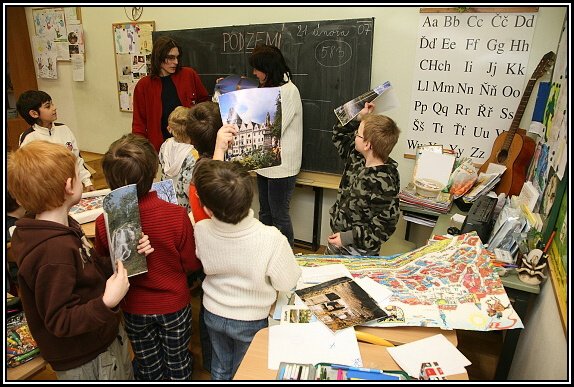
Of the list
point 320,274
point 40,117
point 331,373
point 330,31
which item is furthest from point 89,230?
point 330,31

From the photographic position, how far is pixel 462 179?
244 centimetres

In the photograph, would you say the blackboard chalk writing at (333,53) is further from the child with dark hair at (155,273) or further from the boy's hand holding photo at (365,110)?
the child with dark hair at (155,273)

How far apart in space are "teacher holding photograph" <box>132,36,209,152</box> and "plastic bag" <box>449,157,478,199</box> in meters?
2.03

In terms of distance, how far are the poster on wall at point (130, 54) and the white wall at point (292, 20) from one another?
9 cm

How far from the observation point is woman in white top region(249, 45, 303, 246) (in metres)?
2.55

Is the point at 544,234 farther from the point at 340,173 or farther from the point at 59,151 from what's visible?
the point at 59,151

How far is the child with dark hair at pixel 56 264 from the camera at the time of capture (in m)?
→ 1.04

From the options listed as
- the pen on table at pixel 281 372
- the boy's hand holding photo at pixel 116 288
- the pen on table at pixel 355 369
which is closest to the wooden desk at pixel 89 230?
the boy's hand holding photo at pixel 116 288

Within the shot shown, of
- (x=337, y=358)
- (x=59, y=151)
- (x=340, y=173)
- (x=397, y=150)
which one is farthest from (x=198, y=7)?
(x=337, y=358)

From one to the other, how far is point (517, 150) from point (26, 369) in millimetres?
2617

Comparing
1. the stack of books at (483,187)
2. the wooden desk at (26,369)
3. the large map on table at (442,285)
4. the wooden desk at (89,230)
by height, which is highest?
the stack of books at (483,187)

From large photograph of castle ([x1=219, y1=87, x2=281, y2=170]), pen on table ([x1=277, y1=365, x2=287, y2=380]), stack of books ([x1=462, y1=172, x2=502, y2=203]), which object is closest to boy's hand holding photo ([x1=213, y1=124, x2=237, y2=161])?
large photograph of castle ([x1=219, y1=87, x2=281, y2=170])

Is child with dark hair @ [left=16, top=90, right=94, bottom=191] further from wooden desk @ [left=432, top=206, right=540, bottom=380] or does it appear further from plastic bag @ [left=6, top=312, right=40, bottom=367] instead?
wooden desk @ [left=432, top=206, right=540, bottom=380]

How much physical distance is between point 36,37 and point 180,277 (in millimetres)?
4445
